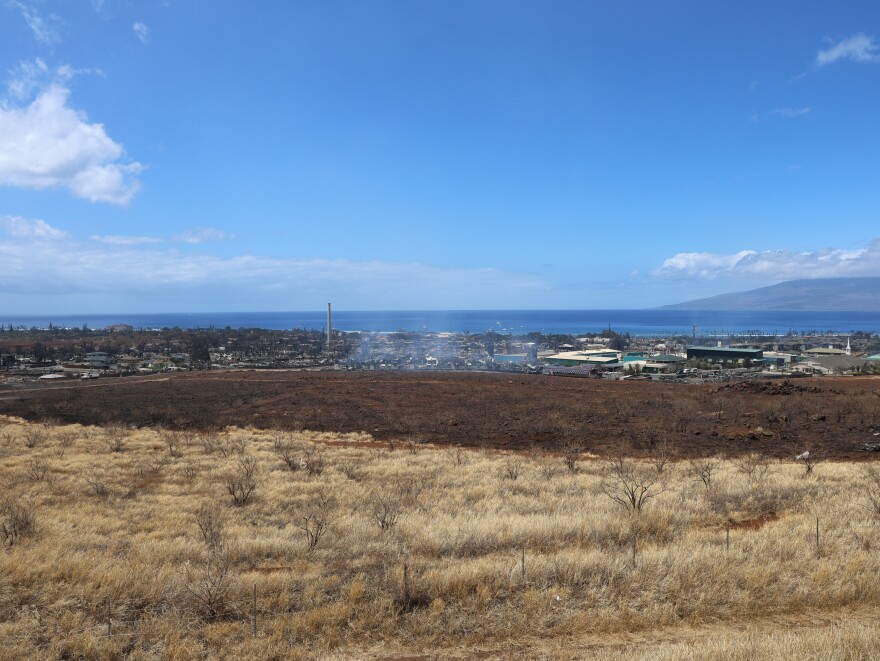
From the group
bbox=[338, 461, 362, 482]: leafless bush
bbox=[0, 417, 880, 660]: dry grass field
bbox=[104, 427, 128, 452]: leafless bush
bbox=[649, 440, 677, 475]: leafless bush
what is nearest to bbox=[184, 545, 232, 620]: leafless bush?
bbox=[0, 417, 880, 660]: dry grass field

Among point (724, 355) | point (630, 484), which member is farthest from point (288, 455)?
point (724, 355)

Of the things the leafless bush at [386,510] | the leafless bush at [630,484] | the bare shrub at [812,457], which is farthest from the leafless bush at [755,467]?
the leafless bush at [386,510]

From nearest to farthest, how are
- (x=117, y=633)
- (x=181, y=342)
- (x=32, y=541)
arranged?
(x=117, y=633)
(x=32, y=541)
(x=181, y=342)

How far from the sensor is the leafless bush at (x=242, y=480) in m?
11.6

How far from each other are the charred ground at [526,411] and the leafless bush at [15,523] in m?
13.8

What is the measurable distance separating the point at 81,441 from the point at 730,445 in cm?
2369

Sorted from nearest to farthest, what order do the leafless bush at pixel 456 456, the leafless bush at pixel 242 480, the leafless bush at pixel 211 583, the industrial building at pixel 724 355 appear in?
1. the leafless bush at pixel 211 583
2. the leafless bush at pixel 242 480
3. the leafless bush at pixel 456 456
4. the industrial building at pixel 724 355

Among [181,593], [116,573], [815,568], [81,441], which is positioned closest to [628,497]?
[815,568]

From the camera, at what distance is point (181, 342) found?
10506 cm

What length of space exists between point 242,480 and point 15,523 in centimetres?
507

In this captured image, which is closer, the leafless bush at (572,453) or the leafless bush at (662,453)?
the leafless bush at (572,453)

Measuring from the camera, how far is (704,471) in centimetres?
1357

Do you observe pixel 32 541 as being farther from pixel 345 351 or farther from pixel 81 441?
pixel 345 351

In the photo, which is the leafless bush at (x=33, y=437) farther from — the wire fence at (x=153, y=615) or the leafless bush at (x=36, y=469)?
the wire fence at (x=153, y=615)
